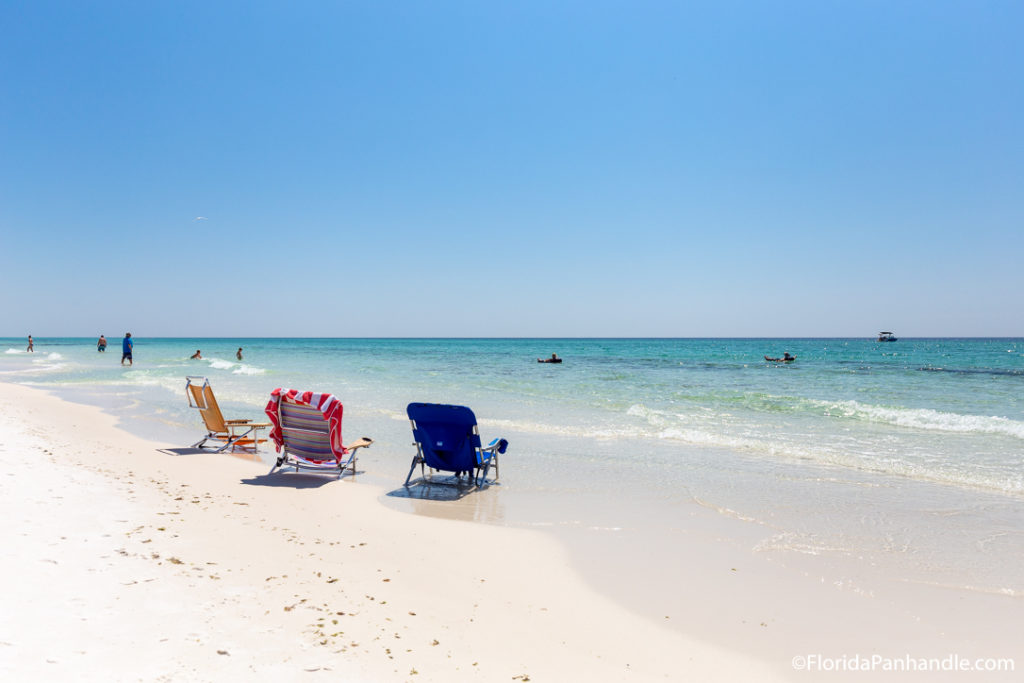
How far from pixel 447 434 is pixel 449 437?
0.17ft

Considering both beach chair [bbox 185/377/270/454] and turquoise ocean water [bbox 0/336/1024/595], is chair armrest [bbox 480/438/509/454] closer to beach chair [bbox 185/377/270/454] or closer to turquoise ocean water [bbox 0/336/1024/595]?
turquoise ocean water [bbox 0/336/1024/595]

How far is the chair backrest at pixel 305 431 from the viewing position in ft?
26.7

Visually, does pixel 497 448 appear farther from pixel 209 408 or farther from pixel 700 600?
pixel 209 408

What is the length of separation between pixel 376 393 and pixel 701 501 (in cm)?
1463

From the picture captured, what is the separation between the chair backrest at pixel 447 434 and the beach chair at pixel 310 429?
1220mm

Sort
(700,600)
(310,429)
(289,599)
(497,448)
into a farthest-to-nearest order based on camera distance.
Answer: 1. (310,429)
2. (497,448)
3. (700,600)
4. (289,599)

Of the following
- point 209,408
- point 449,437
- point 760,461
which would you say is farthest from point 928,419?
point 209,408

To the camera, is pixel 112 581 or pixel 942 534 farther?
pixel 942 534

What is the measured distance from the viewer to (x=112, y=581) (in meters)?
3.76

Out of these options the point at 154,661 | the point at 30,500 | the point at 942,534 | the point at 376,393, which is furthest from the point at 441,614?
the point at 376,393

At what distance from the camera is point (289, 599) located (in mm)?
3875

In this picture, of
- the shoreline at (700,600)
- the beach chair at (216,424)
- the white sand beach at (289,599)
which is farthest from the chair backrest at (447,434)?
the beach chair at (216,424)

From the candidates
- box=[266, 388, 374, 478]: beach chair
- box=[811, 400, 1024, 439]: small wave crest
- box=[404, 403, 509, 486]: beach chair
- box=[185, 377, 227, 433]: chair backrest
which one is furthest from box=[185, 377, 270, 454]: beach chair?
box=[811, 400, 1024, 439]: small wave crest

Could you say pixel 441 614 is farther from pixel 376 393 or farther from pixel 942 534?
pixel 376 393
